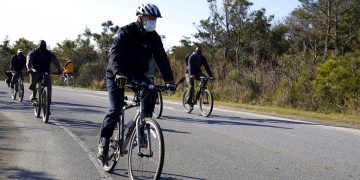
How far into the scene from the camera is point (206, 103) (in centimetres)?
1534

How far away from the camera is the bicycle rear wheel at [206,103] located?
15023 millimetres

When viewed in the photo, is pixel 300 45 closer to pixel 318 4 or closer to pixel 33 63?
pixel 318 4

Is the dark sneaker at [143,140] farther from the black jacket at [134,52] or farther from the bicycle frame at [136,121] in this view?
the black jacket at [134,52]

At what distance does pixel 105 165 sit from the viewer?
6703mm

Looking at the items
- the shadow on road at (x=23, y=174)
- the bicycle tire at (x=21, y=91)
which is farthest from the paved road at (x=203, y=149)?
the bicycle tire at (x=21, y=91)

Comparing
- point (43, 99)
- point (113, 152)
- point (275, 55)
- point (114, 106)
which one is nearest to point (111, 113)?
point (114, 106)

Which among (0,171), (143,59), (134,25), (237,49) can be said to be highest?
(237,49)

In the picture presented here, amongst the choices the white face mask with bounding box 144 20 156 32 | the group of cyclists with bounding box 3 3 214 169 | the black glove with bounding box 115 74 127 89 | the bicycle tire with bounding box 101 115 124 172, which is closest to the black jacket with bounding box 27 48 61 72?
the bicycle tire with bounding box 101 115 124 172

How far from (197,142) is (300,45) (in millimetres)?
34690

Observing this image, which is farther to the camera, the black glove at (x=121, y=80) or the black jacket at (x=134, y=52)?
the black jacket at (x=134, y=52)

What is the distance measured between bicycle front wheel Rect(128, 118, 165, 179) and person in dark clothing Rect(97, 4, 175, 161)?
1.22 ft

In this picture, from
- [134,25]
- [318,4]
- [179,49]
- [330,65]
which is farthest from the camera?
[179,49]

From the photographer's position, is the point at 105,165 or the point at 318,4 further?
the point at 318,4

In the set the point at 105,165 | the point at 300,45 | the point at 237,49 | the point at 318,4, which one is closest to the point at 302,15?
the point at 318,4
